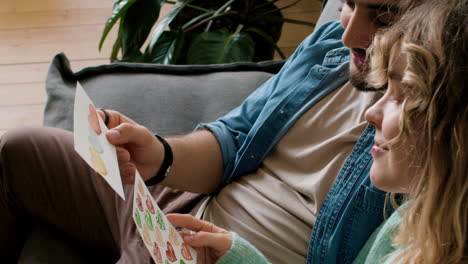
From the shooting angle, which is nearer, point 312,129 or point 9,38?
point 312,129

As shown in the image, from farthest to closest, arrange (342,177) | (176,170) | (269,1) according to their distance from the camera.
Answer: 1. (269,1)
2. (176,170)
3. (342,177)

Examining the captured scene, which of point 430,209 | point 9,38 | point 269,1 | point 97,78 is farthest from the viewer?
point 9,38

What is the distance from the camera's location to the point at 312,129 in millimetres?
1170

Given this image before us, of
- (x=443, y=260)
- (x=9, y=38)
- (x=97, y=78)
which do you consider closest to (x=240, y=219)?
(x=443, y=260)

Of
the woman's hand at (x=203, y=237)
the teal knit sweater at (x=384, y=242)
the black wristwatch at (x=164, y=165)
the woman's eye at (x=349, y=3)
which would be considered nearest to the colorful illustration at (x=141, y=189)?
the woman's hand at (x=203, y=237)

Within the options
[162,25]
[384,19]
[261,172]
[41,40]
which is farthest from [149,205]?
[41,40]

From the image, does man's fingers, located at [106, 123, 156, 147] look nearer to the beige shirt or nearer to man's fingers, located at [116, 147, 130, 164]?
man's fingers, located at [116, 147, 130, 164]

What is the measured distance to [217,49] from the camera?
6.08 ft

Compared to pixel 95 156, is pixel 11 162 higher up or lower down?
lower down

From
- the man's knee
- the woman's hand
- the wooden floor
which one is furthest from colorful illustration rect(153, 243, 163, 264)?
the wooden floor

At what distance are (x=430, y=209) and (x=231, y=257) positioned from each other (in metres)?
0.35

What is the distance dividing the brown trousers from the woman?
557 mm

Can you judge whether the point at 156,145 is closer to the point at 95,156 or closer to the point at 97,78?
the point at 95,156

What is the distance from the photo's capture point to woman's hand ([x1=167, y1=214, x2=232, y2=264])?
964 mm
